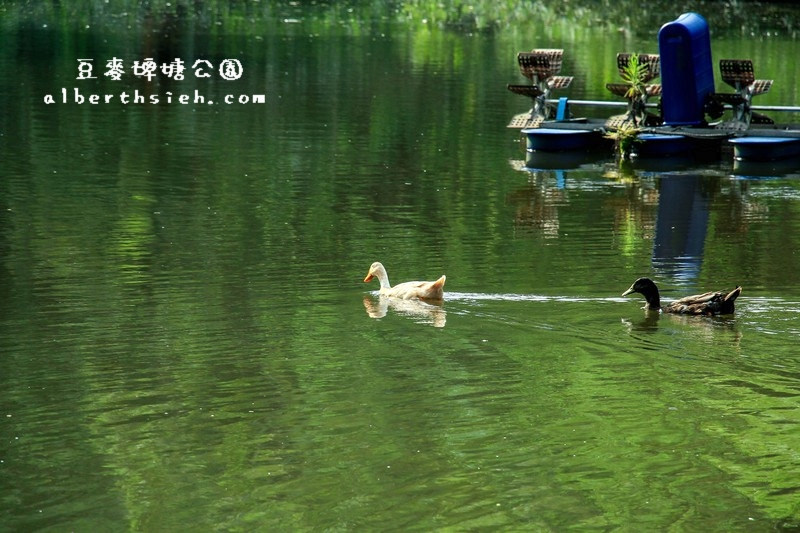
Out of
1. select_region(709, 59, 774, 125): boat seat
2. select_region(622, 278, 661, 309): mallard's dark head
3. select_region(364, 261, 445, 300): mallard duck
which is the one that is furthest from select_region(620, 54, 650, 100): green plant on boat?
select_region(622, 278, 661, 309): mallard's dark head

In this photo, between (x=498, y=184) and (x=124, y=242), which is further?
(x=498, y=184)

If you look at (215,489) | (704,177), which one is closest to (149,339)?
(215,489)

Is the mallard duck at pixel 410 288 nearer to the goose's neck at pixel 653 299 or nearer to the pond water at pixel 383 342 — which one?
the pond water at pixel 383 342

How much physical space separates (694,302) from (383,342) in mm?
3790

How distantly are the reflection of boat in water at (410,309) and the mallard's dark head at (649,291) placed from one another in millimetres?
2323

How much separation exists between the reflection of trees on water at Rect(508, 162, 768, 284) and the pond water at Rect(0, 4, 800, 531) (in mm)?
112

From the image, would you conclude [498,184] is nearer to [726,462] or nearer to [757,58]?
[726,462]

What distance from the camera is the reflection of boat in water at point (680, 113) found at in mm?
33031

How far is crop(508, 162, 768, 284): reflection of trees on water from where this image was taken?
22188mm

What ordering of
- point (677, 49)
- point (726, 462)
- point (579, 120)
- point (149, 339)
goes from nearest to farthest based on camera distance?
point (726, 462)
point (149, 339)
point (677, 49)
point (579, 120)

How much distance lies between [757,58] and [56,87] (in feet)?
88.7

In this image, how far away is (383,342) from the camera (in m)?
15.8

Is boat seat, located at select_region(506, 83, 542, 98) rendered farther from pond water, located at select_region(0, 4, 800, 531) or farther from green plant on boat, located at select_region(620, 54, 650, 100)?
green plant on boat, located at select_region(620, 54, 650, 100)

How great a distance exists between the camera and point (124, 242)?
21.9m
